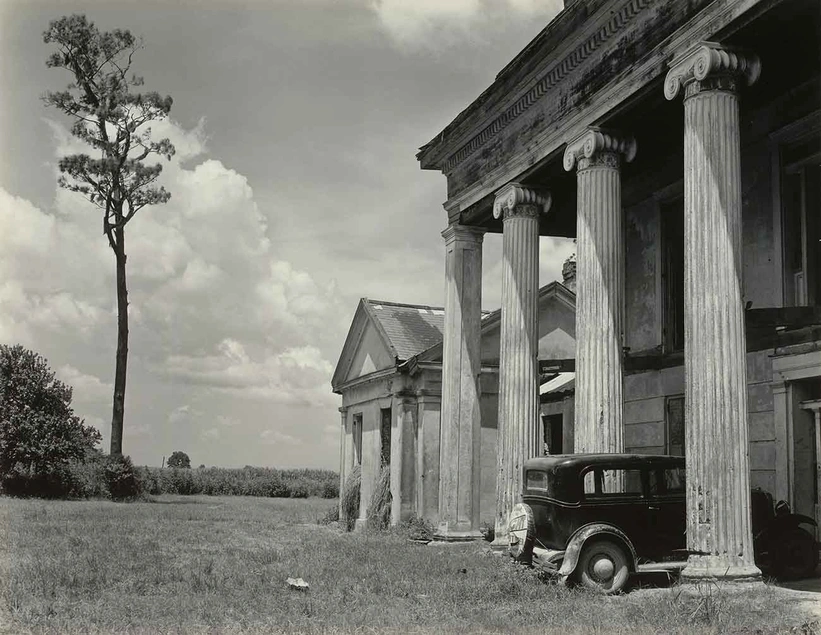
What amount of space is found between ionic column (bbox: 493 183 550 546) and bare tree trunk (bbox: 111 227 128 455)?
2537cm

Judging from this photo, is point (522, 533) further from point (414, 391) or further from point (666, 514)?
point (414, 391)

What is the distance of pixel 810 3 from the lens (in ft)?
29.0

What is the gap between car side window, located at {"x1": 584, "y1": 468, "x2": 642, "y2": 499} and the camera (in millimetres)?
10336

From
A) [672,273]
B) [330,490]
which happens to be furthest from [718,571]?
[330,490]

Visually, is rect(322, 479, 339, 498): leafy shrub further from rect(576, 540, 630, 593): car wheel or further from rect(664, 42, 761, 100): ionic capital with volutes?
rect(664, 42, 761, 100): ionic capital with volutes

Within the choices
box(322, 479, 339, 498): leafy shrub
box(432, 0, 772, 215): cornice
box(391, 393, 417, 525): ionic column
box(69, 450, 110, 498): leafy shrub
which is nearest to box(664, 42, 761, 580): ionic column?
box(432, 0, 772, 215): cornice

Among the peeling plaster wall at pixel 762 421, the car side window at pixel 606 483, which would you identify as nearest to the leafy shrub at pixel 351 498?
the peeling plaster wall at pixel 762 421

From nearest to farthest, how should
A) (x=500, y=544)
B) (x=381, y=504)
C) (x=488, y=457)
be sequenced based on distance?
(x=500, y=544), (x=488, y=457), (x=381, y=504)

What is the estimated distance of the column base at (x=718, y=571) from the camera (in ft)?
28.4

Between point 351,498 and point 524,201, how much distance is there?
42.0 feet

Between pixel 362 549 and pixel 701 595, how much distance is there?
7754 mm

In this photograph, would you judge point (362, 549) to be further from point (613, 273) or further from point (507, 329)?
point (613, 273)

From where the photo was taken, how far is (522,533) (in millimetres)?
10766

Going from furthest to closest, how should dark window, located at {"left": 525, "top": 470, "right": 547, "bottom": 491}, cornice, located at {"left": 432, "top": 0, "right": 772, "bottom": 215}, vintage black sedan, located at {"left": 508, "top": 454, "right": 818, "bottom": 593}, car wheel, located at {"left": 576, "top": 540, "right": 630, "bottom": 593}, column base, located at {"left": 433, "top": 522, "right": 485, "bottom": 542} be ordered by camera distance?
column base, located at {"left": 433, "top": 522, "right": 485, "bottom": 542} < dark window, located at {"left": 525, "top": 470, "right": 547, "bottom": 491} < vintage black sedan, located at {"left": 508, "top": 454, "right": 818, "bottom": 593} < car wheel, located at {"left": 576, "top": 540, "right": 630, "bottom": 593} < cornice, located at {"left": 432, "top": 0, "right": 772, "bottom": 215}
